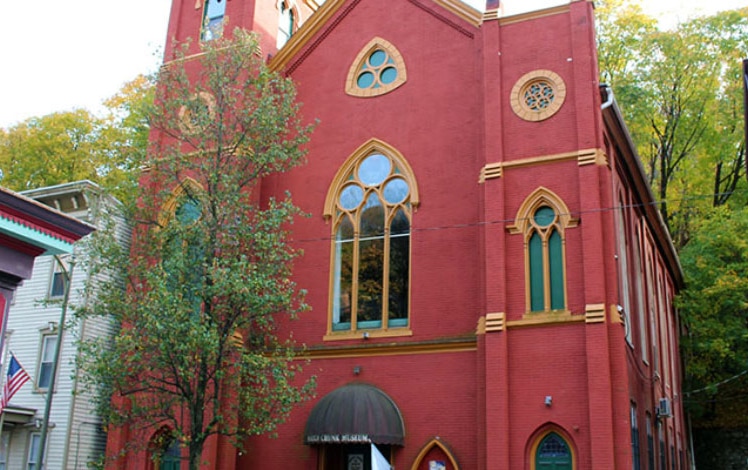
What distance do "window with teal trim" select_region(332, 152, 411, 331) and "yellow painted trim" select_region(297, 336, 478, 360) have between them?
57cm

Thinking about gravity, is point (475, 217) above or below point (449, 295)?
above

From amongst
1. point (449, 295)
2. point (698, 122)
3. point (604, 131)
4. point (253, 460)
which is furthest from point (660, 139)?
point (253, 460)

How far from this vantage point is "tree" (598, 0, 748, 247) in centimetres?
3459

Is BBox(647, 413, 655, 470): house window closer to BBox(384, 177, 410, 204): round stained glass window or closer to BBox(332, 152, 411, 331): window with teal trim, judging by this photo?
BBox(332, 152, 411, 331): window with teal trim

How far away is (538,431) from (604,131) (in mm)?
6646

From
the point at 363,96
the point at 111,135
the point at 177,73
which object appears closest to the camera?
the point at 177,73

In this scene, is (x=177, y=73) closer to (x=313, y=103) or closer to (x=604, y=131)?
(x=313, y=103)

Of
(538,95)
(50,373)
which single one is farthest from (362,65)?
(50,373)

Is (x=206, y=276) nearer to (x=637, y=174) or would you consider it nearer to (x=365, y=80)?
(x=365, y=80)

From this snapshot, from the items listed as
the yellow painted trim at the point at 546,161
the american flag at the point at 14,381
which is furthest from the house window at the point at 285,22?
the american flag at the point at 14,381

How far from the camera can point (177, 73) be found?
17188 mm

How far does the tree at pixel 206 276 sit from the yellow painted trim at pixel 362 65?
119 inches

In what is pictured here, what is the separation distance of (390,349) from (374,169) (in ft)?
14.7

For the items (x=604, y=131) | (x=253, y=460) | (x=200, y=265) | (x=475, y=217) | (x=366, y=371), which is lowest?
(x=253, y=460)
